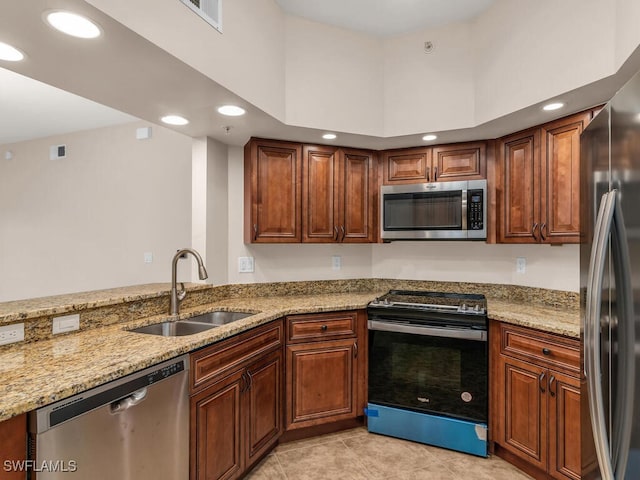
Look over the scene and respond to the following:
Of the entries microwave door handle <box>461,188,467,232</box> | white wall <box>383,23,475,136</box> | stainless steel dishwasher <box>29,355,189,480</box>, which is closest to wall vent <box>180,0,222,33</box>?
white wall <box>383,23,475,136</box>

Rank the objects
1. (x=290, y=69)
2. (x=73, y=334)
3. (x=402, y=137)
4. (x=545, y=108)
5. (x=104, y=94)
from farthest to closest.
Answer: (x=402, y=137) → (x=290, y=69) → (x=545, y=108) → (x=104, y=94) → (x=73, y=334)

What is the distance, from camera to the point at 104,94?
1.90 meters

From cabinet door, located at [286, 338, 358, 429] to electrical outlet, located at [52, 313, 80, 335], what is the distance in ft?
4.04

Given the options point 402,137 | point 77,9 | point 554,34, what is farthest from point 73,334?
point 554,34

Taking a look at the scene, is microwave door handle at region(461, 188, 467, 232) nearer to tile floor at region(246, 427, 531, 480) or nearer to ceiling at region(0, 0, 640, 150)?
ceiling at region(0, 0, 640, 150)

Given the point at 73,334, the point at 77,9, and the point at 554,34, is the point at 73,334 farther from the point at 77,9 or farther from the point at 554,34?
the point at 554,34

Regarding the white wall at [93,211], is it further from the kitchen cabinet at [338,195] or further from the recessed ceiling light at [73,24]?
the recessed ceiling light at [73,24]

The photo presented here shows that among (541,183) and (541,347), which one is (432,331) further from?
(541,183)

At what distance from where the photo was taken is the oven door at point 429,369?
2354 millimetres

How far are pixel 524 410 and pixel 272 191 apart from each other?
2.20 metres

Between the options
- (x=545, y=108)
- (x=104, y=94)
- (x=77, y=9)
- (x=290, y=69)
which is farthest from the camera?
(x=290, y=69)

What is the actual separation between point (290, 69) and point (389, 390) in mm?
2327

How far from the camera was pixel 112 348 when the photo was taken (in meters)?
1.56

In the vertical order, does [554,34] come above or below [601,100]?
above
